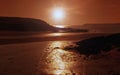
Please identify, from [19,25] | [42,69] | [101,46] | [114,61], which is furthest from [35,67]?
[19,25]

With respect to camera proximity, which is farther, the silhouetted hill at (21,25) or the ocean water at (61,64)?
the silhouetted hill at (21,25)

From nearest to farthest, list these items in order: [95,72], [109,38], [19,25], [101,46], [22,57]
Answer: [95,72] → [22,57] → [101,46] → [109,38] → [19,25]

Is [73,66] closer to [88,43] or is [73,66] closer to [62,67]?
[62,67]

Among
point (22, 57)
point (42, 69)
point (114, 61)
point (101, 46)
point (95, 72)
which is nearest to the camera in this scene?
point (95, 72)

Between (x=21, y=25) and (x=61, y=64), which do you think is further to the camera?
(x=21, y=25)

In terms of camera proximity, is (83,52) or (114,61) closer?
(114,61)

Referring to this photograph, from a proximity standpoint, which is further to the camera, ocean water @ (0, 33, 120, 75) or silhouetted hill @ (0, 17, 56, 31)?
silhouetted hill @ (0, 17, 56, 31)

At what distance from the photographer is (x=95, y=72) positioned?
2125cm

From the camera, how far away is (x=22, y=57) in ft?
98.1

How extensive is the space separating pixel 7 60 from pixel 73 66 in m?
7.34

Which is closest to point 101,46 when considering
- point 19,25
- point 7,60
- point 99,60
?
point 99,60

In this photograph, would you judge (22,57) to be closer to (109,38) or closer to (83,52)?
(83,52)

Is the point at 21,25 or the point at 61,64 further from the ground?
the point at 61,64

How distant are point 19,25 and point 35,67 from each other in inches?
3027
